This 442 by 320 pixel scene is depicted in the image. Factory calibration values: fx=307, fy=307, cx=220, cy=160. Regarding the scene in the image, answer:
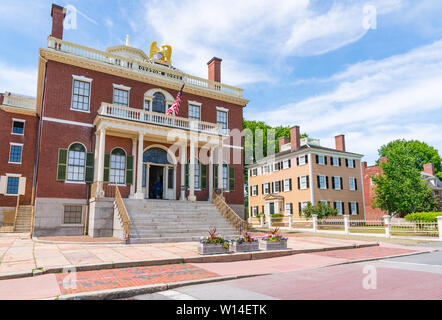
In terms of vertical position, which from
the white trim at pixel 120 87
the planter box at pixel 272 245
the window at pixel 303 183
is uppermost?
the white trim at pixel 120 87

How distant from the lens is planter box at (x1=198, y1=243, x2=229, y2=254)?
994 centimetres

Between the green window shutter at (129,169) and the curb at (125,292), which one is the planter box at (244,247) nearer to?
the curb at (125,292)

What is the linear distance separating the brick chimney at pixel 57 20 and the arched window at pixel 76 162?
7.01 meters

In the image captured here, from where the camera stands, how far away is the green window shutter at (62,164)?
1708cm

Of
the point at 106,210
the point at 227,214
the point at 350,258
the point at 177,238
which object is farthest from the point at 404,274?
A: the point at 106,210

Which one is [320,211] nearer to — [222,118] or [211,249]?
[222,118]

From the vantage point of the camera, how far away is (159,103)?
837 inches

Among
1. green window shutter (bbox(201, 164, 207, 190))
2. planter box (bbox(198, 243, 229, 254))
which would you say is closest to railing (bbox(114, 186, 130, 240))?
planter box (bbox(198, 243, 229, 254))

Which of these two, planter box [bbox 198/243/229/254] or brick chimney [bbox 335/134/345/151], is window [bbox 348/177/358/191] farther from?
planter box [bbox 198/243/229/254]

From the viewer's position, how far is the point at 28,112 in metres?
29.4

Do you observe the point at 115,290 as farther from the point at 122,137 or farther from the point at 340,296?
the point at 122,137

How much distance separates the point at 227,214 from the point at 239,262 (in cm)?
807

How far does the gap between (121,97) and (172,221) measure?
30.4ft

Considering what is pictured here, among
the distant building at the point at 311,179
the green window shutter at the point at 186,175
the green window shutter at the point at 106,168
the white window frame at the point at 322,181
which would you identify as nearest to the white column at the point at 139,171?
the green window shutter at the point at 106,168
